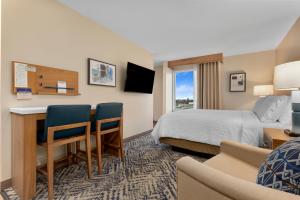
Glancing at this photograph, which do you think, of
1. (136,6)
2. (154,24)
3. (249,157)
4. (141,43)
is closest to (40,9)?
(136,6)

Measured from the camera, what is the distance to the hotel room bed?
202cm

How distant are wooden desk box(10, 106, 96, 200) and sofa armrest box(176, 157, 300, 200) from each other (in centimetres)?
145

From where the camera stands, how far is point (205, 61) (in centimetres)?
467

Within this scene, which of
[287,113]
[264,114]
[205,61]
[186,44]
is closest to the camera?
[287,113]

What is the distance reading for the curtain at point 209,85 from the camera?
4.60 meters

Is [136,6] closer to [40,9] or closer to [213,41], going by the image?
[40,9]

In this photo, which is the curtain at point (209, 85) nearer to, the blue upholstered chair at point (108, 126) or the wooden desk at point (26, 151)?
the blue upholstered chair at point (108, 126)

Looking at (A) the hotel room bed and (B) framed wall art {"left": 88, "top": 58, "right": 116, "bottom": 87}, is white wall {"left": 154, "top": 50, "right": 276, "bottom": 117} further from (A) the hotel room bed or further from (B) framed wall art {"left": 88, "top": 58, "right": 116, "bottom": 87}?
(B) framed wall art {"left": 88, "top": 58, "right": 116, "bottom": 87}

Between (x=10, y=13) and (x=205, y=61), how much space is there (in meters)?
4.44

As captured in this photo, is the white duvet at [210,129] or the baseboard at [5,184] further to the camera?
the white duvet at [210,129]

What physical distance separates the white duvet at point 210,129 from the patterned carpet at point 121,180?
1.25ft

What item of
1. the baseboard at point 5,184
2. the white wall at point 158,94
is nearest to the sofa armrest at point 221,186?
the baseboard at point 5,184

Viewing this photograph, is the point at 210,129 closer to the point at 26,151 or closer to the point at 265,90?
the point at 26,151

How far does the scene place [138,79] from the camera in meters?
3.59
